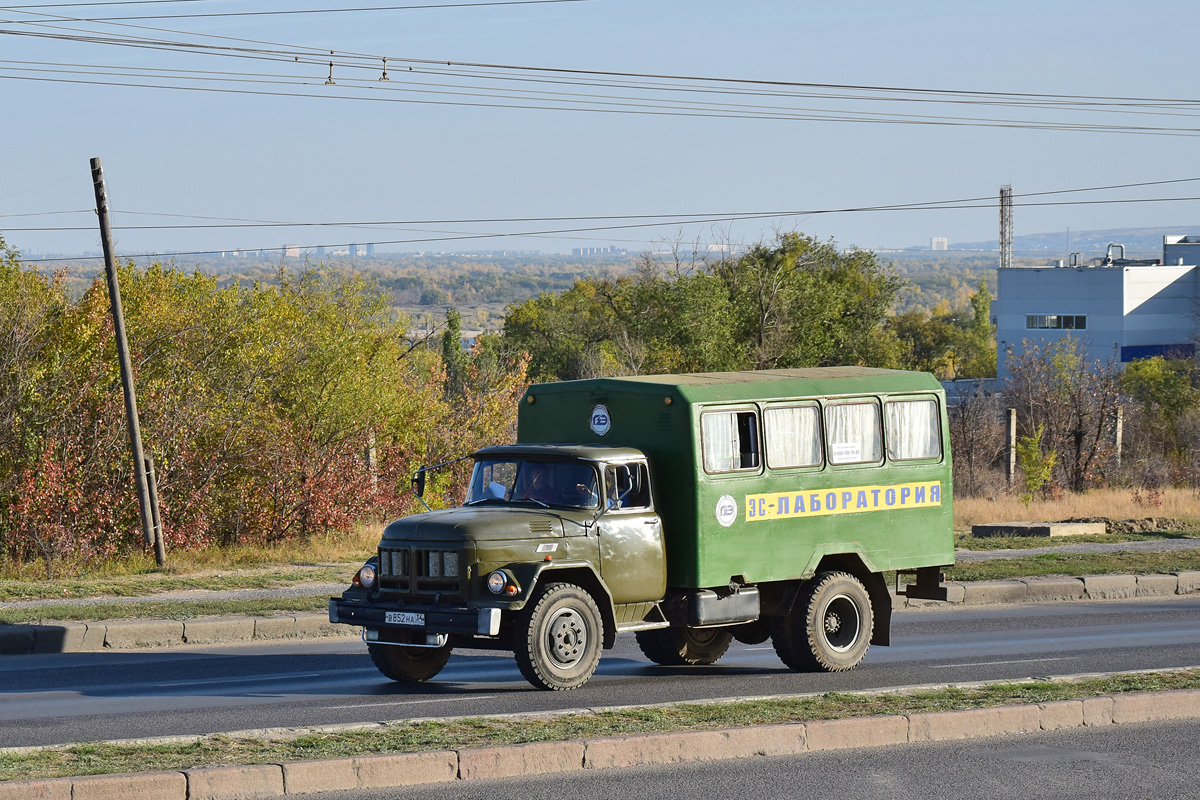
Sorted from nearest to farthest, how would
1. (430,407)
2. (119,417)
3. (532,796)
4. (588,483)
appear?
(532,796) → (588,483) → (119,417) → (430,407)

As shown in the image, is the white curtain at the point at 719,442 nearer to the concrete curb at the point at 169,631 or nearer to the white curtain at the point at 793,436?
the white curtain at the point at 793,436

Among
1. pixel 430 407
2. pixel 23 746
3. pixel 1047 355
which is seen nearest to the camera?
pixel 23 746

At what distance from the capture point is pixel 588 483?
436 inches

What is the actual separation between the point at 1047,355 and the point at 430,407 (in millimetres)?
23590

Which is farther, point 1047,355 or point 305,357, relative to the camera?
point 1047,355

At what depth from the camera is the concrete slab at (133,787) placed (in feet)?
22.0

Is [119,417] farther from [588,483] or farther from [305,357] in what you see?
[588,483]

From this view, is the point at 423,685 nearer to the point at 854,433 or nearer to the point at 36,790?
the point at 854,433

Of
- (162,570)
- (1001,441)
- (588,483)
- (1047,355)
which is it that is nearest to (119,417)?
(162,570)

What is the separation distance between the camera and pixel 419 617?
1040 cm

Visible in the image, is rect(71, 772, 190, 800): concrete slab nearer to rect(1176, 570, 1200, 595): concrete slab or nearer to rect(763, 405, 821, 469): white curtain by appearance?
rect(763, 405, 821, 469): white curtain

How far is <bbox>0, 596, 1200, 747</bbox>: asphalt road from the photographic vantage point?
367 inches

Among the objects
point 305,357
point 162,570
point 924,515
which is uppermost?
point 305,357

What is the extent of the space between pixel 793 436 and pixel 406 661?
388 cm
